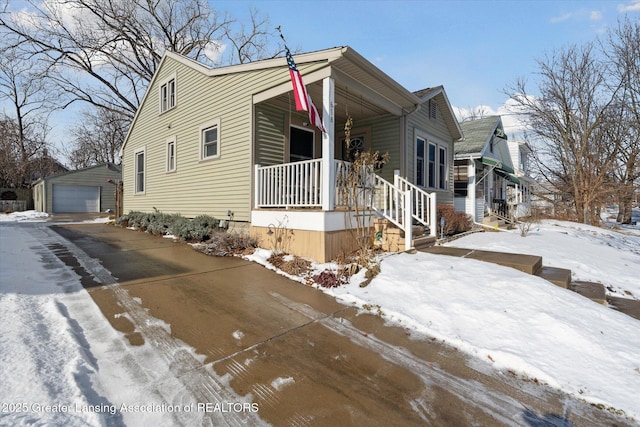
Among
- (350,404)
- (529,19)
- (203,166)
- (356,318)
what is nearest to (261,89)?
(203,166)

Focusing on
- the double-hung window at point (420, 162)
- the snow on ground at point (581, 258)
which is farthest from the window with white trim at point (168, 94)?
the snow on ground at point (581, 258)

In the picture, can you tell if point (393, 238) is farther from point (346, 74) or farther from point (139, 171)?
point (139, 171)

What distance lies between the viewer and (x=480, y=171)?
15.0 metres

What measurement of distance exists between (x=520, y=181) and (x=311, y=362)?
23.3 metres

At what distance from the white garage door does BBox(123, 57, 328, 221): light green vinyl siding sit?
542 inches

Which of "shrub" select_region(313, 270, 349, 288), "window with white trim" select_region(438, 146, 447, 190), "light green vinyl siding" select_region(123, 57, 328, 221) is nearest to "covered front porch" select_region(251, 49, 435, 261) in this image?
"light green vinyl siding" select_region(123, 57, 328, 221)

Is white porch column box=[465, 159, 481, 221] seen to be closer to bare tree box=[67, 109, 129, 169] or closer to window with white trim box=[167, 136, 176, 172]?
window with white trim box=[167, 136, 176, 172]

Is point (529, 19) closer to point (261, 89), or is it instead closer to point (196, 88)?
point (261, 89)

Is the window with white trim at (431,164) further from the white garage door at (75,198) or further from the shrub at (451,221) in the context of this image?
the white garage door at (75,198)

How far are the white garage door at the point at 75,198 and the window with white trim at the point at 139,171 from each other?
44.9 ft

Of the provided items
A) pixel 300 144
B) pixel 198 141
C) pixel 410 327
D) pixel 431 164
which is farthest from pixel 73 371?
pixel 431 164

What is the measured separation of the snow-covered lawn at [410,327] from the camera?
2.07m

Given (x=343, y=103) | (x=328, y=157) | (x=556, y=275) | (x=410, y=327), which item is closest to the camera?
(x=410, y=327)

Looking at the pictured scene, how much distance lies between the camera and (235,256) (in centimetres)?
653
